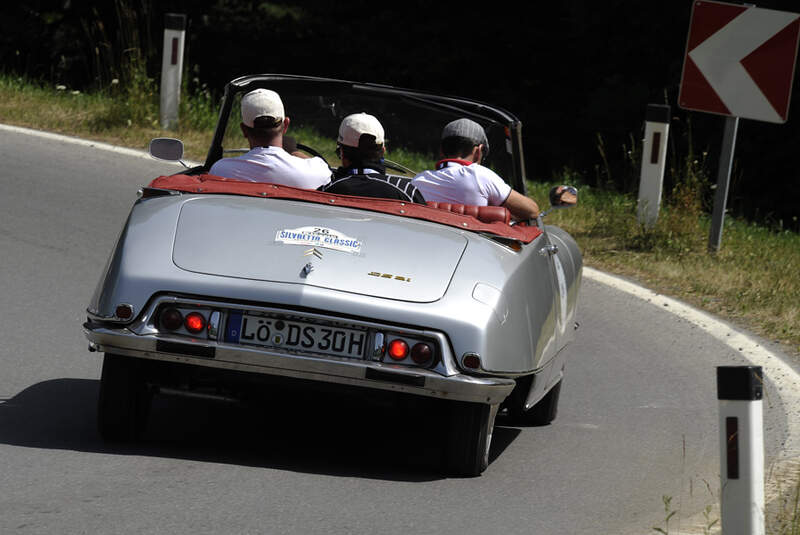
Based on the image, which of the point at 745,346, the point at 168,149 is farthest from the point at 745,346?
the point at 168,149

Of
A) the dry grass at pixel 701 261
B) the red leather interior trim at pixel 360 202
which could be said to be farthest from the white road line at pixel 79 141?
the red leather interior trim at pixel 360 202

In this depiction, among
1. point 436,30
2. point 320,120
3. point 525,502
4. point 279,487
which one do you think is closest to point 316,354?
point 279,487

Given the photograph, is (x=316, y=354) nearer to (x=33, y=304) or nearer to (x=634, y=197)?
(x=33, y=304)

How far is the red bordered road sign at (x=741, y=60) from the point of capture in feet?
36.5

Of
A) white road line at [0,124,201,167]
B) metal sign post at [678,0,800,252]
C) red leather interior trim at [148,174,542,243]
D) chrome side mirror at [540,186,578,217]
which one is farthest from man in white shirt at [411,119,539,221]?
white road line at [0,124,201,167]

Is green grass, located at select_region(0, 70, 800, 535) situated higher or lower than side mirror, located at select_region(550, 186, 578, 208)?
lower

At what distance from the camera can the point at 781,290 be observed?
409 inches

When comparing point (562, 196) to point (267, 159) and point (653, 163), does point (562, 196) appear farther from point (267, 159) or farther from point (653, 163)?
point (653, 163)

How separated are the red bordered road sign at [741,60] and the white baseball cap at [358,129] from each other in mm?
5603

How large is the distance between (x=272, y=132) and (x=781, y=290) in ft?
17.0

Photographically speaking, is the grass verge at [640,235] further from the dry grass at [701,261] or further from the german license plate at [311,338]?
the german license plate at [311,338]

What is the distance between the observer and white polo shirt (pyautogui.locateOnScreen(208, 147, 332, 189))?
21.1 feet

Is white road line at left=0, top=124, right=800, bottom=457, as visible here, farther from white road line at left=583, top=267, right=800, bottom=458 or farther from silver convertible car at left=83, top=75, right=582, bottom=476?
silver convertible car at left=83, top=75, right=582, bottom=476

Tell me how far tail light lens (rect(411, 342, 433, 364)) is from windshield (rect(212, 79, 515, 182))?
6.33 feet
